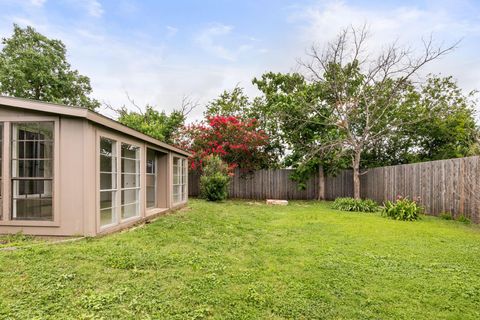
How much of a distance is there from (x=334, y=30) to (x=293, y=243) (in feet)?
33.4

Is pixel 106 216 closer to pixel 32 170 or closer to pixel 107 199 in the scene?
pixel 107 199

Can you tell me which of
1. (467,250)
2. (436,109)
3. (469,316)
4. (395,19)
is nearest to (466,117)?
(436,109)

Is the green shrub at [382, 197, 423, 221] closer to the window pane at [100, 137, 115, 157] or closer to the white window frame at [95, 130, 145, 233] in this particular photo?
the white window frame at [95, 130, 145, 233]

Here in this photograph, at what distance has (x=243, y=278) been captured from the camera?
300cm

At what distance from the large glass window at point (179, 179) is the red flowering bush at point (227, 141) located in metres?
2.78

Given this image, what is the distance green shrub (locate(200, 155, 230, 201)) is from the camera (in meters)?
11.6

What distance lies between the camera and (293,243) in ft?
15.0

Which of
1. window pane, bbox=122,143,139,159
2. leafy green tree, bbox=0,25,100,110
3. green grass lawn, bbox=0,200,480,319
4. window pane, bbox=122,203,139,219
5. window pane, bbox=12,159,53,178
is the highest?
leafy green tree, bbox=0,25,100,110

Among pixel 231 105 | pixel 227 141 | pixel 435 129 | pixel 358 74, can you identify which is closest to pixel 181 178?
pixel 227 141

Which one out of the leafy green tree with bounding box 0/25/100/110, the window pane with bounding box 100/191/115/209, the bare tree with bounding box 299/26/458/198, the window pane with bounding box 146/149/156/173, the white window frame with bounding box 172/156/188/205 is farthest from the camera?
the leafy green tree with bounding box 0/25/100/110

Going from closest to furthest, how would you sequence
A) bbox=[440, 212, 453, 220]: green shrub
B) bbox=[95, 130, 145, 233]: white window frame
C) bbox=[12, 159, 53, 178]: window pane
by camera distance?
bbox=[12, 159, 53, 178]: window pane, bbox=[95, 130, 145, 233]: white window frame, bbox=[440, 212, 453, 220]: green shrub

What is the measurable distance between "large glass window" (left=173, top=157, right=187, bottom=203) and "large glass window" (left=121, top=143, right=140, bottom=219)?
2.71 metres

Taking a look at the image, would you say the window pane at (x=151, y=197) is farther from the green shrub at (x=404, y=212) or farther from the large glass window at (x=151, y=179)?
the green shrub at (x=404, y=212)

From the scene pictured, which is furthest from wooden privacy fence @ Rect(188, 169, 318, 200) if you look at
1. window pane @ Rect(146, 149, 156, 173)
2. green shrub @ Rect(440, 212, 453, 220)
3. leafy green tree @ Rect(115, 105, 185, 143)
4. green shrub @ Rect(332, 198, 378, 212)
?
green shrub @ Rect(440, 212, 453, 220)
